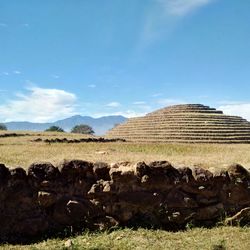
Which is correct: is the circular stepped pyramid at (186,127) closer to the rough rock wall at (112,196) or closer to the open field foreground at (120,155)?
the open field foreground at (120,155)

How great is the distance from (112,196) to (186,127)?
239ft

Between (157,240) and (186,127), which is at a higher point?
(186,127)

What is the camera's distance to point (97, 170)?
327 inches

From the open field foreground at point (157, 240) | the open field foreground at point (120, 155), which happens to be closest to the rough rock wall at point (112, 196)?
the open field foreground at point (157, 240)

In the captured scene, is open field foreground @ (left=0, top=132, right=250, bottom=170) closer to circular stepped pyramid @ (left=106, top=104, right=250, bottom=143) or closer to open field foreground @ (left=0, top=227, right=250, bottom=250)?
open field foreground @ (left=0, top=227, right=250, bottom=250)

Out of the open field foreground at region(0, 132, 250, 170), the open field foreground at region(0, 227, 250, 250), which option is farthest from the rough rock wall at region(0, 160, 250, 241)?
the open field foreground at region(0, 132, 250, 170)

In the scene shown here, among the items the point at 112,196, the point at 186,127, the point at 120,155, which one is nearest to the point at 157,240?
the point at 112,196

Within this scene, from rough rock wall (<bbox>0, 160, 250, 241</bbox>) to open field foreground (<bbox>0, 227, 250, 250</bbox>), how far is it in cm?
34

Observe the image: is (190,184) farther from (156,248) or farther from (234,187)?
(156,248)

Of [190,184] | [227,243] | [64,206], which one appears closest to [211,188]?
[190,184]

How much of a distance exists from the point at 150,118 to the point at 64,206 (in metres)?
84.8

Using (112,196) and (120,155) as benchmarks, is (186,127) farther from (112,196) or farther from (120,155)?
(112,196)

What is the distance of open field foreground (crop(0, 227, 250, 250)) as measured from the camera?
740cm

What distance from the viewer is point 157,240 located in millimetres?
7711
